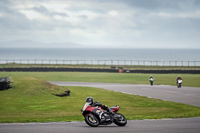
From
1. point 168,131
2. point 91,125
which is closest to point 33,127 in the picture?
point 91,125

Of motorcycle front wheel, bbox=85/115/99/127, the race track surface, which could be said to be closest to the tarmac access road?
the race track surface

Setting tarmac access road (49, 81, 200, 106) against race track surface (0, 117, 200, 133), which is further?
tarmac access road (49, 81, 200, 106)

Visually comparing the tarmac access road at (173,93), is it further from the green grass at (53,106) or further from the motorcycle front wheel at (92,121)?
the motorcycle front wheel at (92,121)

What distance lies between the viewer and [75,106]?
85.5 feet

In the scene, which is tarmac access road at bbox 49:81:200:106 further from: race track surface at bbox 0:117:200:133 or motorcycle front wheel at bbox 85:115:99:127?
motorcycle front wheel at bbox 85:115:99:127

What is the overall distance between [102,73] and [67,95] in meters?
39.7

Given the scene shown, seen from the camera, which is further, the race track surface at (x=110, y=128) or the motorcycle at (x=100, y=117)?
the motorcycle at (x=100, y=117)

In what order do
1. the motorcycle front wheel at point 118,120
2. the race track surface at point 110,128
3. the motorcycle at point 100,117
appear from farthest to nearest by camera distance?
the motorcycle front wheel at point 118,120, the motorcycle at point 100,117, the race track surface at point 110,128

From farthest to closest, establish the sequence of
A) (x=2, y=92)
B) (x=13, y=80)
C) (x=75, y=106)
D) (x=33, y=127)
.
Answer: (x=13, y=80), (x=2, y=92), (x=75, y=106), (x=33, y=127)

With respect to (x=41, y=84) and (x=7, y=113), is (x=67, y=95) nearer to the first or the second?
(x=41, y=84)

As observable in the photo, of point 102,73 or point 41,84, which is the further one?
point 102,73

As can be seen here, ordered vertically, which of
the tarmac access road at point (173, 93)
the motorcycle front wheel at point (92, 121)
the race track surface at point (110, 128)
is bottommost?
the tarmac access road at point (173, 93)

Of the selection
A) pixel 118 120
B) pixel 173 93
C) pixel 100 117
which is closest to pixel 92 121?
pixel 100 117

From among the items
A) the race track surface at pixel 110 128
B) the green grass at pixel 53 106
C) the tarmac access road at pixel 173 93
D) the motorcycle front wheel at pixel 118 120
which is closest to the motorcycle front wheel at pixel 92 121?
the race track surface at pixel 110 128
